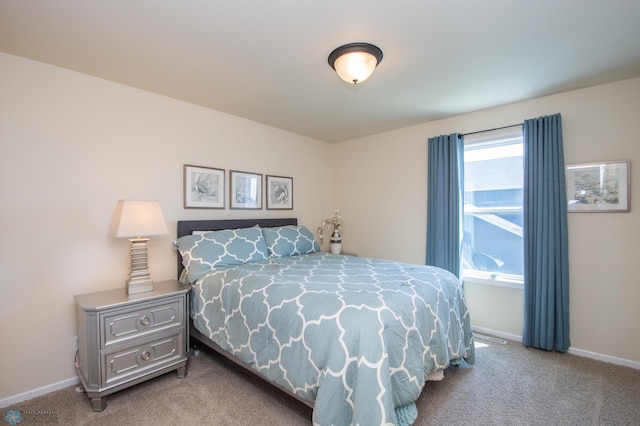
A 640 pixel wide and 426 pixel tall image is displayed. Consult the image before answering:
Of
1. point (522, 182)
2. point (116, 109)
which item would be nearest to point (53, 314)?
point (116, 109)

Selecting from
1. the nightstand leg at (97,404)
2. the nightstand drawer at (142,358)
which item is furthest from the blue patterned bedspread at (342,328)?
the nightstand leg at (97,404)

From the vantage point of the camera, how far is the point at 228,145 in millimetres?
3285

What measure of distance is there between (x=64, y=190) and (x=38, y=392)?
146 centimetres

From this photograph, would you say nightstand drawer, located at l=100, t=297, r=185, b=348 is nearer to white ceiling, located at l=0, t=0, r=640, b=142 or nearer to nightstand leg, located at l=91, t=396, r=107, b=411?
nightstand leg, located at l=91, t=396, r=107, b=411

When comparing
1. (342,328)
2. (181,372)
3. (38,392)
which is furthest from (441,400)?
(38,392)

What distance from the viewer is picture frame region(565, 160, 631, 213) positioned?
2453mm

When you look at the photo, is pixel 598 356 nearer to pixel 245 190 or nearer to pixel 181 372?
pixel 181 372

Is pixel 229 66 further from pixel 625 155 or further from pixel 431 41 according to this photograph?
pixel 625 155

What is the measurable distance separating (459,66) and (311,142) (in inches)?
93.4

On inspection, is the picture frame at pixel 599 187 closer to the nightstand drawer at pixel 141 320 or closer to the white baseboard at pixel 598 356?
the white baseboard at pixel 598 356

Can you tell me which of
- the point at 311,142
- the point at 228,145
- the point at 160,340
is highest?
the point at 311,142

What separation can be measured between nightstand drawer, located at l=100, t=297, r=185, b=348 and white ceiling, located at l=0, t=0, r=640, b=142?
181cm

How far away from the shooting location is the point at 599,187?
2553mm

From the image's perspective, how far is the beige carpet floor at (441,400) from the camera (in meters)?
1.81
